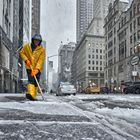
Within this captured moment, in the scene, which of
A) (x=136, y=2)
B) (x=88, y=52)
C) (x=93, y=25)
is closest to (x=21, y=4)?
(x=136, y=2)

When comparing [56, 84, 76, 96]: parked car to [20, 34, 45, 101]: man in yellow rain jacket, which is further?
[56, 84, 76, 96]: parked car

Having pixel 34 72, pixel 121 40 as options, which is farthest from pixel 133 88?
pixel 121 40

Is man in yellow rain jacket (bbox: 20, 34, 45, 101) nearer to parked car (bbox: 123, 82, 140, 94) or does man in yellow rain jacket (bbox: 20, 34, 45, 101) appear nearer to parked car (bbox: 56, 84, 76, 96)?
parked car (bbox: 56, 84, 76, 96)

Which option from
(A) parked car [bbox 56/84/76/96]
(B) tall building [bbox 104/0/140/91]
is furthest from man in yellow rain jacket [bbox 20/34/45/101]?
(B) tall building [bbox 104/0/140/91]

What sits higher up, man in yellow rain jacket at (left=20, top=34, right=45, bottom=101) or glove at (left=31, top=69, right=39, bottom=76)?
man in yellow rain jacket at (left=20, top=34, right=45, bottom=101)

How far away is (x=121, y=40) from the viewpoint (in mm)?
84000

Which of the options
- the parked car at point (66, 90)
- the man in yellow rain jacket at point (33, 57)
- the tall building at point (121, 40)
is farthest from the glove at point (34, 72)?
the tall building at point (121, 40)

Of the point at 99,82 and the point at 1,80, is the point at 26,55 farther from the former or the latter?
the point at 99,82

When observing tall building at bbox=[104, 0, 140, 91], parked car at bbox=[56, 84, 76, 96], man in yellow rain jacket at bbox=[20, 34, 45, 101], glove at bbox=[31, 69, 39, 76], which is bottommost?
parked car at bbox=[56, 84, 76, 96]

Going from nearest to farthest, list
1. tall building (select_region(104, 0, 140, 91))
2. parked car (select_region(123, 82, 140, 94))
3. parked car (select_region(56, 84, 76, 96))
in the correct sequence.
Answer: parked car (select_region(56, 84, 76, 96)), parked car (select_region(123, 82, 140, 94)), tall building (select_region(104, 0, 140, 91))

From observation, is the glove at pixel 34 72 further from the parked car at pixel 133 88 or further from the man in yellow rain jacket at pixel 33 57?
the parked car at pixel 133 88

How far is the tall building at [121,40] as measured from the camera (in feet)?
231

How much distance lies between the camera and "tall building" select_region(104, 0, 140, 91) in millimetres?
70375

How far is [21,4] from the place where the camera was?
3140 inches
